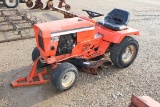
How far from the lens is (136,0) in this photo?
13.0 meters

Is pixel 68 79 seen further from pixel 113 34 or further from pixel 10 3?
pixel 10 3

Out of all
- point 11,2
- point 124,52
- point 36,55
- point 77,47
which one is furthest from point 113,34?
point 11,2

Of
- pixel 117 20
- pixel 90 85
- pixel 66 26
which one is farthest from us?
pixel 117 20

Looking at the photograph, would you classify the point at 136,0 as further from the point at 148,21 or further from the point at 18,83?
the point at 18,83

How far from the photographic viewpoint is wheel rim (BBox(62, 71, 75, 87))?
156 inches

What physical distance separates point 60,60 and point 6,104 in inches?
47.7

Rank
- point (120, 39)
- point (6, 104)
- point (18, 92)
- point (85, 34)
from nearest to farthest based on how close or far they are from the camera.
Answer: point (6, 104)
point (18, 92)
point (85, 34)
point (120, 39)

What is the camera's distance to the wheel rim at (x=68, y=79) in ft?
13.0

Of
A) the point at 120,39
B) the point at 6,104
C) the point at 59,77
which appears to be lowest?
the point at 6,104

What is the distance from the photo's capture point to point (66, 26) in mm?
3957

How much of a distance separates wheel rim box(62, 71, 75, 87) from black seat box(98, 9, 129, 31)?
145cm

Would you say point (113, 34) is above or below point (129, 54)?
above

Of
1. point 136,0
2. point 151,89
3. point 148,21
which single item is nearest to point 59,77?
point 151,89

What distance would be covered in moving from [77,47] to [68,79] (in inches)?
26.1
